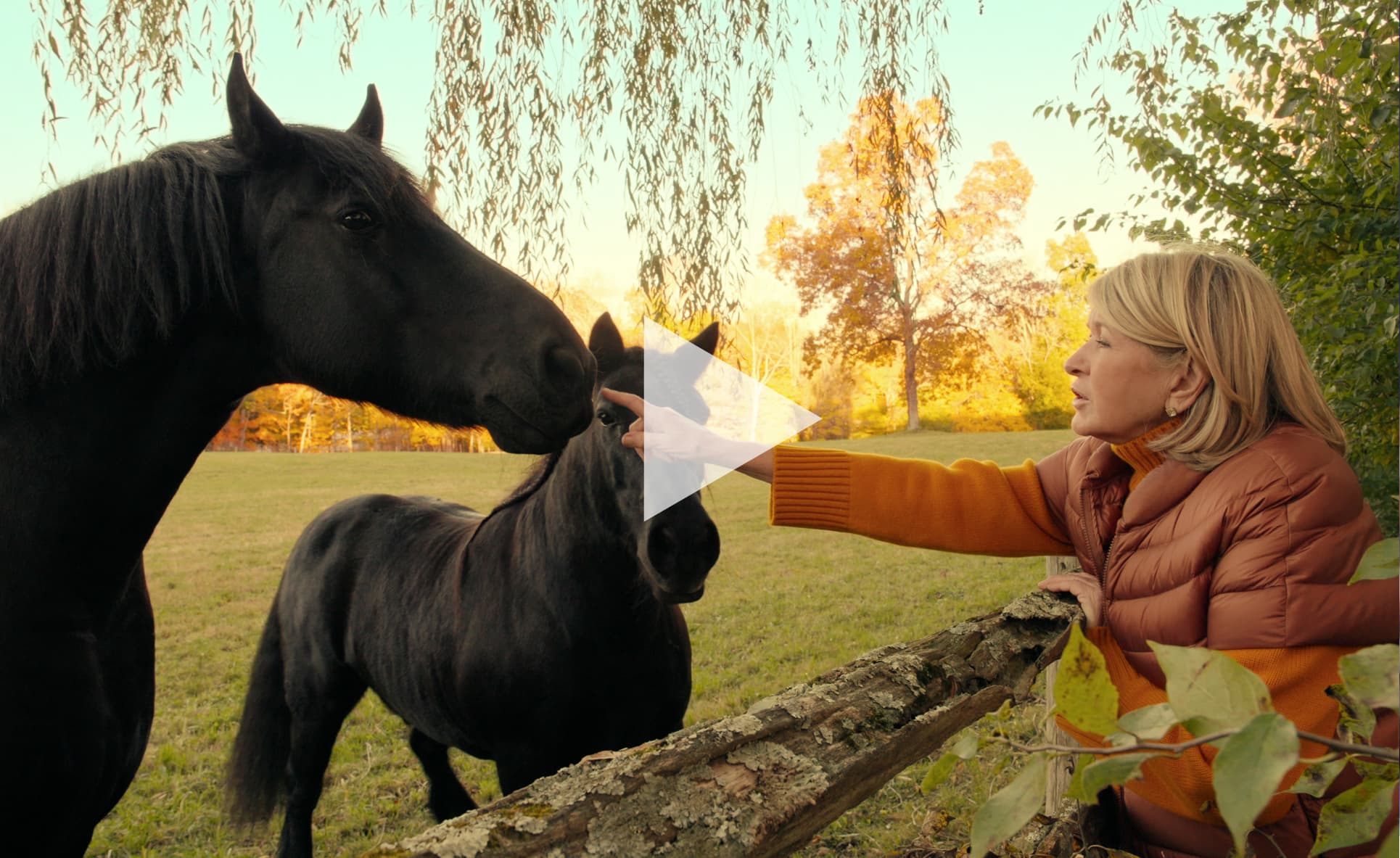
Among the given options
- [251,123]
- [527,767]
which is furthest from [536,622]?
[251,123]

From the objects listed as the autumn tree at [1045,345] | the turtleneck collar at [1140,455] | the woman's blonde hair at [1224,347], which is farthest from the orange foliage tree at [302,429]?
the woman's blonde hair at [1224,347]

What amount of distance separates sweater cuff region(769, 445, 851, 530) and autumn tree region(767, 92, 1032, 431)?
1.45 m

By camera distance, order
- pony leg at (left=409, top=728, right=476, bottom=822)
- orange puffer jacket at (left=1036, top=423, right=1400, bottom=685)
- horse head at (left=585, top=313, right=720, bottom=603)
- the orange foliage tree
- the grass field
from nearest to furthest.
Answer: orange puffer jacket at (left=1036, top=423, right=1400, bottom=685), horse head at (left=585, top=313, right=720, bottom=603), the grass field, pony leg at (left=409, top=728, right=476, bottom=822), the orange foliage tree

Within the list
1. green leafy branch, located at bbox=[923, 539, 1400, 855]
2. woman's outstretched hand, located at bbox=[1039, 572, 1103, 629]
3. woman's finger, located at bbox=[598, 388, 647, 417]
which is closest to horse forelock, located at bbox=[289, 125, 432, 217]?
woman's finger, located at bbox=[598, 388, 647, 417]

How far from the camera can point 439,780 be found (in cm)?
424

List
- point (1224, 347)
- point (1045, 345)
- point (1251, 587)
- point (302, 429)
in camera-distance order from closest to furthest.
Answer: point (1251, 587)
point (1224, 347)
point (1045, 345)
point (302, 429)

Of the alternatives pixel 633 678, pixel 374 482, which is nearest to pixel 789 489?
pixel 633 678

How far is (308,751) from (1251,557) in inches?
154

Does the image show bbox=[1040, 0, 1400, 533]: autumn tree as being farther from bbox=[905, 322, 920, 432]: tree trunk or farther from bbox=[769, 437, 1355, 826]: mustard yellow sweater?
bbox=[905, 322, 920, 432]: tree trunk

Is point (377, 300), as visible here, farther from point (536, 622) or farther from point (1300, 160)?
point (1300, 160)

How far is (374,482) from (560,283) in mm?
17266

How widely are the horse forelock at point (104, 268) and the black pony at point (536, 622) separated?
1219 millimetres

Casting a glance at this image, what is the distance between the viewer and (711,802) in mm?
1035

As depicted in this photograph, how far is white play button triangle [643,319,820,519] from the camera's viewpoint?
83.7 inches
